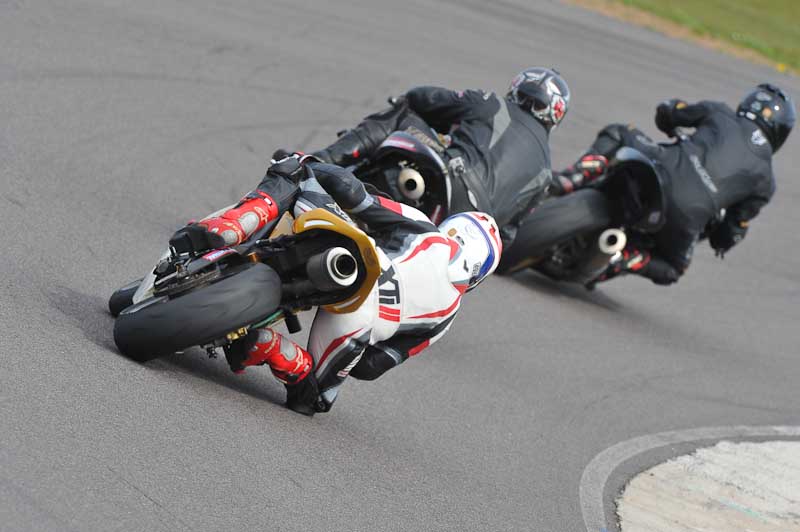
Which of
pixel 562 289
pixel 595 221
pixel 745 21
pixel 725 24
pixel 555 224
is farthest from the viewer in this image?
pixel 745 21

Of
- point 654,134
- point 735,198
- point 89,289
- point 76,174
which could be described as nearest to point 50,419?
point 89,289

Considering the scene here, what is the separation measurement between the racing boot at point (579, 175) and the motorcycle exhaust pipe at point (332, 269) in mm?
4447

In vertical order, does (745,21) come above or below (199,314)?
below

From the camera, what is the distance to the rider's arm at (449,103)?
7.97m

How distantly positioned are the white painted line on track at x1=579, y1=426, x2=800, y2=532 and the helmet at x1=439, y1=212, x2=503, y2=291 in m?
1.32

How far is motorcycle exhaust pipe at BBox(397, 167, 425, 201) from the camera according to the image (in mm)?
7680

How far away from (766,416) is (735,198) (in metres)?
1.77

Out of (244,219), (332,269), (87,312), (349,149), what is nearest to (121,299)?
(87,312)

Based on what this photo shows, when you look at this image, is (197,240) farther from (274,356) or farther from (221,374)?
(221,374)

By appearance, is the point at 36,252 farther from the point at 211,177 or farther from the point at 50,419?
the point at 211,177

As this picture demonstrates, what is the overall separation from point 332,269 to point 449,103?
307cm

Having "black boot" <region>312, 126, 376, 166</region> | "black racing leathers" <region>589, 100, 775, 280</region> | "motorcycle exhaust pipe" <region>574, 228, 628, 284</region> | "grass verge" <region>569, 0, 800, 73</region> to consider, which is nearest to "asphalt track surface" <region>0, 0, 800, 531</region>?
"motorcycle exhaust pipe" <region>574, 228, 628, 284</region>

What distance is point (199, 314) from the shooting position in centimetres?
498

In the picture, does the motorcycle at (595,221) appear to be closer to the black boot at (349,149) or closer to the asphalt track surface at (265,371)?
the asphalt track surface at (265,371)
